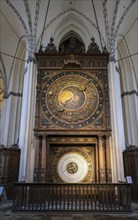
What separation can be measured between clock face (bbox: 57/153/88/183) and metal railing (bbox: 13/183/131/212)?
47.1 inches

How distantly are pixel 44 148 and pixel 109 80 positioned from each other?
380 cm

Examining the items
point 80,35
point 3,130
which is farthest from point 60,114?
point 80,35

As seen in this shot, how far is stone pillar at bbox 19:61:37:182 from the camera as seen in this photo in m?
6.71

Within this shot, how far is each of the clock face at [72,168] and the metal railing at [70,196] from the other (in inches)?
47.1

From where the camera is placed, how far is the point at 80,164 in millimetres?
6805

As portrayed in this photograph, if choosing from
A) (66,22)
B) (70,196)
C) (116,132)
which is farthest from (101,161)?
(66,22)

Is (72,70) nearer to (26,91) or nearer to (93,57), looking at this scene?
(93,57)

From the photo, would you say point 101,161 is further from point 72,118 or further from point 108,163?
point 72,118

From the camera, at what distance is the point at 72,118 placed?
6910 millimetres

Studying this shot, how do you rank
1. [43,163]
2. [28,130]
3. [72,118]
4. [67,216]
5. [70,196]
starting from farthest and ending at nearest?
1. [28,130]
2. [72,118]
3. [43,163]
4. [70,196]
5. [67,216]

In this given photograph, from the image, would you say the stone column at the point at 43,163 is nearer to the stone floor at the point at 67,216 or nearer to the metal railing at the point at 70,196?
the metal railing at the point at 70,196

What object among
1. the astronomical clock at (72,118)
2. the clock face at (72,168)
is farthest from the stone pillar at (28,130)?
the clock face at (72,168)

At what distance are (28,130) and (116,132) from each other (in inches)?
126

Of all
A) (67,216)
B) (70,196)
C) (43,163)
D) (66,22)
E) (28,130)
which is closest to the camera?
(67,216)
